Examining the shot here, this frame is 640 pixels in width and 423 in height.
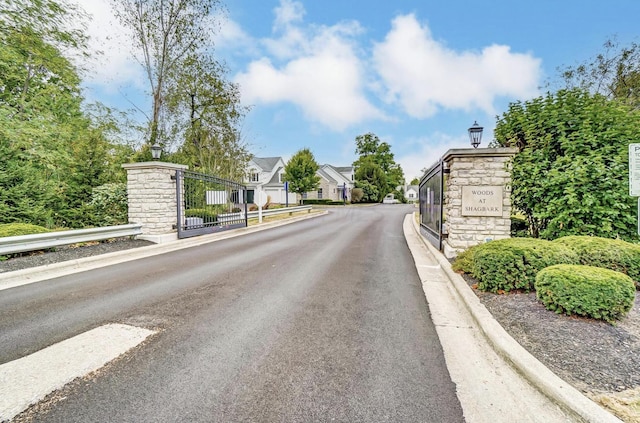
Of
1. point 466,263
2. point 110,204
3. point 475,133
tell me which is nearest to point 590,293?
point 466,263

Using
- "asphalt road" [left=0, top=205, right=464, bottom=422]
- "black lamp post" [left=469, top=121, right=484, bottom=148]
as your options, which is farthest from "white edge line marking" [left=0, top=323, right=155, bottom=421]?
"black lamp post" [left=469, top=121, right=484, bottom=148]

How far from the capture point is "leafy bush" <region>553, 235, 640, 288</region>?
4.14 m

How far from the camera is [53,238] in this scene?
255 inches

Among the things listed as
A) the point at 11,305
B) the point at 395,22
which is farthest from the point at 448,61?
the point at 11,305

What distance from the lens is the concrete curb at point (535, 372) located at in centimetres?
182

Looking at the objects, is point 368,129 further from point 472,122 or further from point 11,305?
point 11,305

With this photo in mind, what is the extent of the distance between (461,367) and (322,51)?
51.2 feet

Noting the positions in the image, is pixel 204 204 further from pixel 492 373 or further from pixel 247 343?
pixel 492 373

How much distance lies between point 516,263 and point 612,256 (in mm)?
1399

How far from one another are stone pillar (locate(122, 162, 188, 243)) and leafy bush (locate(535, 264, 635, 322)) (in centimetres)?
873

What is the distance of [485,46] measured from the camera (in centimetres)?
1335

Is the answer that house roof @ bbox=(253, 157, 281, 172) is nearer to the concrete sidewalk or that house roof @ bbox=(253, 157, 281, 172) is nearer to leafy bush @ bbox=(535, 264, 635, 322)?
the concrete sidewalk

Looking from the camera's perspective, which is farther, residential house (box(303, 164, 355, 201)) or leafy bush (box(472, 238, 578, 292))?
residential house (box(303, 164, 355, 201))

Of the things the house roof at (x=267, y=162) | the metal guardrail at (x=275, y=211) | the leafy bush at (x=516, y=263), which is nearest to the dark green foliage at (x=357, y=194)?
the house roof at (x=267, y=162)
